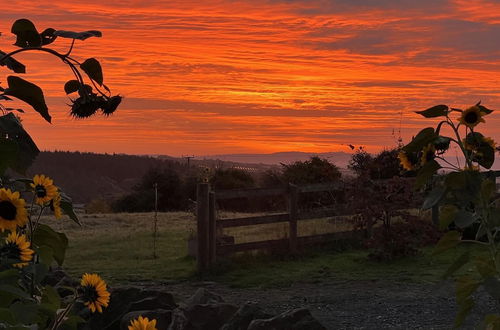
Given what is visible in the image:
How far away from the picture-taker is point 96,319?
596 cm

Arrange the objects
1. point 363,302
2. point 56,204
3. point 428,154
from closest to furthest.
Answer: point 56,204
point 428,154
point 363,302

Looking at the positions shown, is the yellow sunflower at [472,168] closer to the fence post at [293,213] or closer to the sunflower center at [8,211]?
the sunflower center at [8,211]

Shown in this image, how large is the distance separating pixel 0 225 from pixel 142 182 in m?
26.5

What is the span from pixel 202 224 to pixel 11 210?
878cm

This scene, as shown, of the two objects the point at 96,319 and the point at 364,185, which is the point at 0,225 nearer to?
the point at 96,319

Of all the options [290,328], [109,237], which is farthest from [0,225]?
[109,237]

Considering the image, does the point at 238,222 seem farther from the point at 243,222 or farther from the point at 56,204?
the point at 56,204

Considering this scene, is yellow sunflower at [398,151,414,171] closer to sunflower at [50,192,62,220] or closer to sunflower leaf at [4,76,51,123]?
sunflower at [50,192,62,220]

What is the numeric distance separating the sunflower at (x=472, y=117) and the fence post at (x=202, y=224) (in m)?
8.33

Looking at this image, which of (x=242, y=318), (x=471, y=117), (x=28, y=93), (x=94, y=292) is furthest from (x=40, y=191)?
(x=242, y=318)

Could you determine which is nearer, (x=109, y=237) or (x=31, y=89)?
(x=31, y=89)

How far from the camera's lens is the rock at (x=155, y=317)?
5.61 m

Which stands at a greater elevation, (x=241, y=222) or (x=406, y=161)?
(x=406, y=161)

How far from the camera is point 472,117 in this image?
317 centimetres
